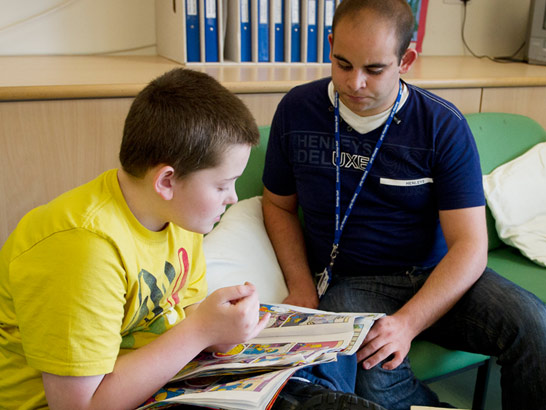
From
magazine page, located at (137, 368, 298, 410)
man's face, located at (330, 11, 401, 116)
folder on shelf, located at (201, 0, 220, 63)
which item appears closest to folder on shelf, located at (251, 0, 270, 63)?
folder on shelf, located at (201, 0, 220, 63)

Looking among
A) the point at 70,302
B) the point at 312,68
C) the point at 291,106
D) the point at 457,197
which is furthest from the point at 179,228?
the point at 312,68

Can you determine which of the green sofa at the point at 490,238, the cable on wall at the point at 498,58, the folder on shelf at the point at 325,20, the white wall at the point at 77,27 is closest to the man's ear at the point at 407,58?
the green sofa at the point at 490,238

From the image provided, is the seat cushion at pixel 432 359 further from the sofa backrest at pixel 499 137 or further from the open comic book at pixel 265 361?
the sofa backrest at pixel 499 137

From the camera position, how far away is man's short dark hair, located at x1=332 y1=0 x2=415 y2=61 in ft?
4.75

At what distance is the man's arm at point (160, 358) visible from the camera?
3.10 ft

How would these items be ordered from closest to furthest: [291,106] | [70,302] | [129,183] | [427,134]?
[70,302], [129,183], [427,134], [291,106]

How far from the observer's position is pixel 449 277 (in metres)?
1.49

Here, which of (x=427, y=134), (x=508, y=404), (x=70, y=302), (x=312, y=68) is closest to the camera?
(x=70, y=302)

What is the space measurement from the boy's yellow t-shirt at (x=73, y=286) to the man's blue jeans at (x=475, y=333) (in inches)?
19.7

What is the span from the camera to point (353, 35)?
143 centimetres

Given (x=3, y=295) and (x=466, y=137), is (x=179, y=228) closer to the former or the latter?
(x=3, y=295)

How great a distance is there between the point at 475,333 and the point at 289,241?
1.79ft

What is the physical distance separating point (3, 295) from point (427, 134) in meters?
1.04

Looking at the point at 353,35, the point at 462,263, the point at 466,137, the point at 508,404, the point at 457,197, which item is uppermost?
the point at 353,35
